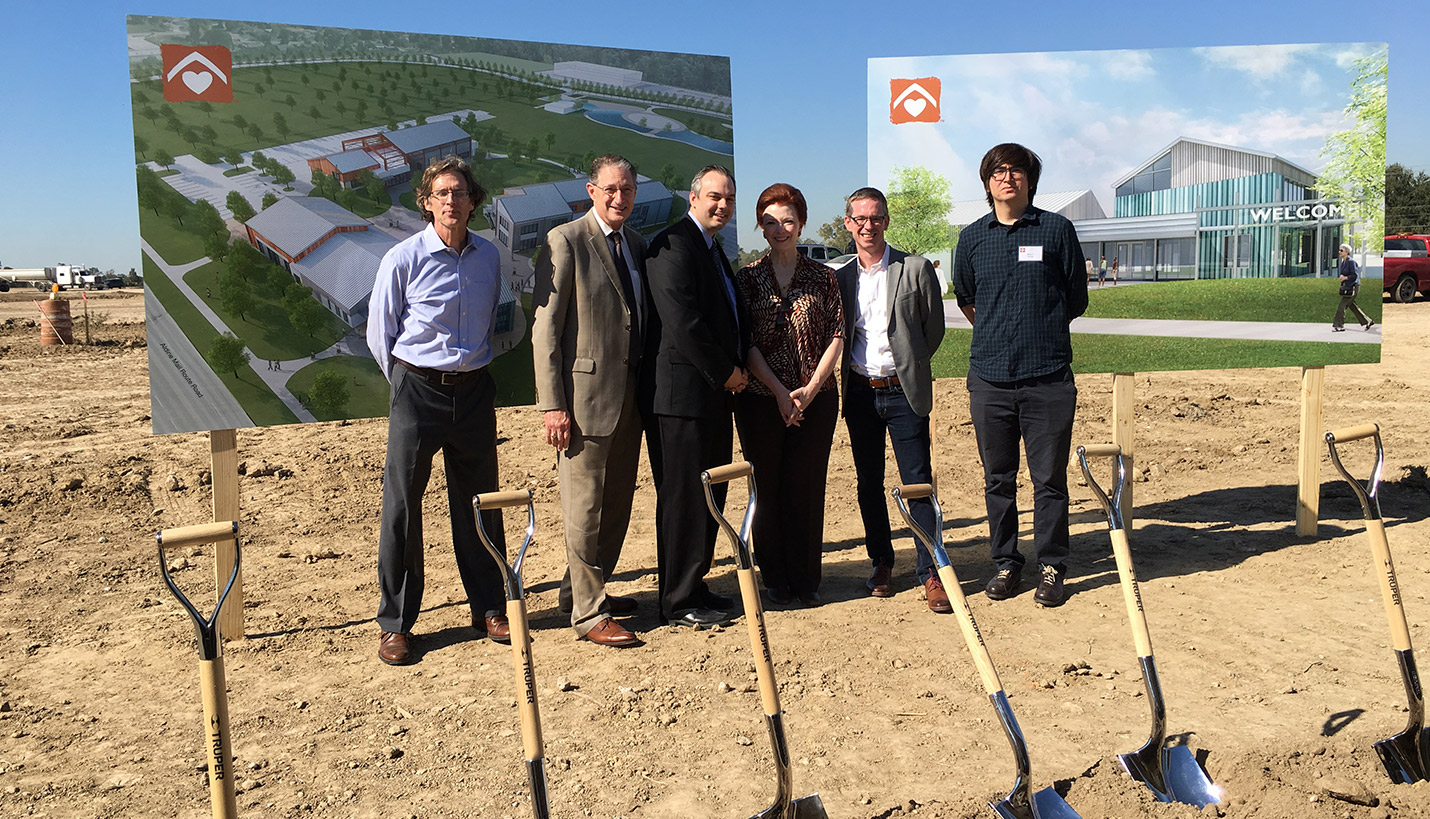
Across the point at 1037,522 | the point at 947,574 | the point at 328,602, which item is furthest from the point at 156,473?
the point at 947,574

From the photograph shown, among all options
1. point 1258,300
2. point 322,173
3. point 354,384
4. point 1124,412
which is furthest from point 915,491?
point 1258,300

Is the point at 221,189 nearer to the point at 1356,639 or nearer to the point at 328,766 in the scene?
the point at 328,766

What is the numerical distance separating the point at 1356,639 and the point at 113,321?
92.5 ft

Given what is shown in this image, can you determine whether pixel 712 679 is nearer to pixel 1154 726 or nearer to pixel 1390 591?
pixel 1154 726

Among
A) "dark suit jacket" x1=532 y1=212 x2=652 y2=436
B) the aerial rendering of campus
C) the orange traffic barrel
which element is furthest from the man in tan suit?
the orange traffic barrel

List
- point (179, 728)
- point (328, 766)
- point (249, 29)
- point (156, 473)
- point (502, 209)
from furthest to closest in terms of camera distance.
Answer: point (156, 473)
point (502, 209)
point (249, 29)
point (179, 728)
point (328, 766)

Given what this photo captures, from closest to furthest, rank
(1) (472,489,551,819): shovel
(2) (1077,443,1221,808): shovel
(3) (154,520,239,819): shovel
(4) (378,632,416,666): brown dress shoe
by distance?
(3) (154,520,239,819): shovel < (1) (472,489,551,819): shovel < (2) (1077,443,1221,808): shovel < (4) (378,632,416,666): brown dress shoe

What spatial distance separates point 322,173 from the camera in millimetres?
4691

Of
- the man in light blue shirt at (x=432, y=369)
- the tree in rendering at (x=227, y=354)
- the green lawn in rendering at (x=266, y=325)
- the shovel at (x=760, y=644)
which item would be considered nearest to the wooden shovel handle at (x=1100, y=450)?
the shovel at (x=760, y=644)

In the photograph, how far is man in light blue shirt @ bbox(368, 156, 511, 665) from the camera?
4.30m

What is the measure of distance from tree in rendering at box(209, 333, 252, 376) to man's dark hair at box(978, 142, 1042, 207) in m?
3.52

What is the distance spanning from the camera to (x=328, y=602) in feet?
18.1

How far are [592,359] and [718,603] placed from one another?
4.42ft

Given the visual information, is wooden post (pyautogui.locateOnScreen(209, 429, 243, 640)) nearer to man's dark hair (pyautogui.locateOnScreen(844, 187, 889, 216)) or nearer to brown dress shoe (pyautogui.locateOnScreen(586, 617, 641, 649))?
brown dress shoe (pyautogui.locateOnScreen(586, 617, 641, 649))
